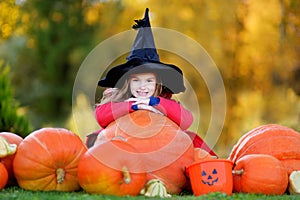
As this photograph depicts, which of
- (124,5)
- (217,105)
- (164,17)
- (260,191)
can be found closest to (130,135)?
(260,191)

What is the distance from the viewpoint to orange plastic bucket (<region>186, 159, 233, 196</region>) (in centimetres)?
356

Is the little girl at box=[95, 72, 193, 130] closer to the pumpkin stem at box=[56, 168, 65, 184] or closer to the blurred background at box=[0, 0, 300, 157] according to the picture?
the pumpkin stem at box=[56, 168, 65, 184]

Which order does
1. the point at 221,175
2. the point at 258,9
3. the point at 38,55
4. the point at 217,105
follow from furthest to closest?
the point at 38,55 → the point at 258,9 → the point at 217,105 → the point at 221,175

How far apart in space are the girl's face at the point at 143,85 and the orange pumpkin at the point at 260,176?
1.03 meters

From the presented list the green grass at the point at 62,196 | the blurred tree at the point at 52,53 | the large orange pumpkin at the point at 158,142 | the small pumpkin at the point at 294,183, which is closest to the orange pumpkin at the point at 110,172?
the green grass at the point at 62,196

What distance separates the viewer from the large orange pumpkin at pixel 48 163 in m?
3.57

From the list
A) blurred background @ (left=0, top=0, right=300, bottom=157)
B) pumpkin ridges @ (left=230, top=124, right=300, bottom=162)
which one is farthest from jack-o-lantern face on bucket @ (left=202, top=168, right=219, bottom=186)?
blurred background @ (left=0, top=0, right=300, bottom=157)

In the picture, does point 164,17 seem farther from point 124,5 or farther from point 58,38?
point 58,38

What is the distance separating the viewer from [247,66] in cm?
1266

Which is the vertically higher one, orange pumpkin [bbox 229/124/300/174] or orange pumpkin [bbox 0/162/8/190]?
orange pumpkin [bbox 229/124/300/174]

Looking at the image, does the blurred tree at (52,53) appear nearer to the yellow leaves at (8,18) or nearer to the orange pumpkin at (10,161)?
the yellow leaves at (8,18)

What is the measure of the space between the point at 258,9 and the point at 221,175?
9115 millimetres

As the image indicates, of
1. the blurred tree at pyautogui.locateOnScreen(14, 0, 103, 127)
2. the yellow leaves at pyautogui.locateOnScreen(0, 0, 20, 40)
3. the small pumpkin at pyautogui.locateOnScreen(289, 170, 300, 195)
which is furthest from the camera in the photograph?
the blurred tree at pyautogui.locateOnScreen(14, 0, 103, 127)

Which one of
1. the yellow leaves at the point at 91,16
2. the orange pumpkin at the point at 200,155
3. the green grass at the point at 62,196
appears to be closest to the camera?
the green grass at the point at 62,196
